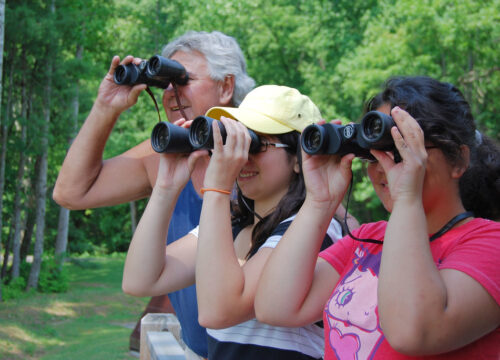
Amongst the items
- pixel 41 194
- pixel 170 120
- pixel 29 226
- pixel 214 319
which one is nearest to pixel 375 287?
pixel 214 319

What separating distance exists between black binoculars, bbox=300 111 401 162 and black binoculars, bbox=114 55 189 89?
3.16ft

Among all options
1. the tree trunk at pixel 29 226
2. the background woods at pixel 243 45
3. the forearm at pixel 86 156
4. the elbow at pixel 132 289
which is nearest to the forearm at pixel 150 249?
the elbow at pixel 132 289

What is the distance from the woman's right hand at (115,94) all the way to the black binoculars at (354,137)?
124 cm

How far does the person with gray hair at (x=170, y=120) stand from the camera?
2746 millimetres

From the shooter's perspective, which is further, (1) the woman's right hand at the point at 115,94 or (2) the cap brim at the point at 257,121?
(1) the woman's right hand at the point at 115,94

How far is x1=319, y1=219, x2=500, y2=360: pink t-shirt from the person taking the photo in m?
1.48

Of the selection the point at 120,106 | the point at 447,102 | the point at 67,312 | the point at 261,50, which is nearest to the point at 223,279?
the point at 447,102

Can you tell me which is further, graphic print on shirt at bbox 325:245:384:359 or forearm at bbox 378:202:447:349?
graphic print on shirt at bbox 325:245:384:359

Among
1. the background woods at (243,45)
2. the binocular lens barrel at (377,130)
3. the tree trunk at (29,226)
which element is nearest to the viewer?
the binocular lens barrel at (377,130)

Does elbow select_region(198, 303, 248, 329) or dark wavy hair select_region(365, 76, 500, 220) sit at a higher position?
dark wavy hair select_region(365, 76, 500, 220)

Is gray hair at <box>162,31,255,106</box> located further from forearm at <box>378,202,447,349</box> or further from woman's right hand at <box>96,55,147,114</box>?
forearm at <box>378,202,447,349</box>

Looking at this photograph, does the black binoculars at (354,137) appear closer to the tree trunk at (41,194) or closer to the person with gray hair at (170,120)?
the person with gray hair at (170,120)

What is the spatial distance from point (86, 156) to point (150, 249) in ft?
2.68

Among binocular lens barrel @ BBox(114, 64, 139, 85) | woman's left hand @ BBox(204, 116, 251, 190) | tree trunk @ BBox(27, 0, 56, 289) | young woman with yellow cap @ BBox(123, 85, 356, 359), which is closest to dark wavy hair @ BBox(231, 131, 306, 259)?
young woman with yellow cap @ BBox(123, 85, 356, 359)
